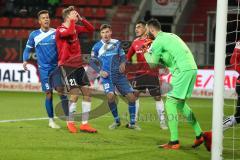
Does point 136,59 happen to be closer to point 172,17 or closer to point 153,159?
point 153,159

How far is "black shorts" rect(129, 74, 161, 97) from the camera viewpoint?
10.9 meters

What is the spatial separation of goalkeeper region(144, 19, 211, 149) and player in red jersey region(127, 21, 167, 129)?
7.00 ft

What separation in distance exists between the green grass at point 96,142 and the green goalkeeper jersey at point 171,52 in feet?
3.75

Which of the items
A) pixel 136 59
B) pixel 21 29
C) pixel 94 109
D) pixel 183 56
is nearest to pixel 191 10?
pixel 21 29

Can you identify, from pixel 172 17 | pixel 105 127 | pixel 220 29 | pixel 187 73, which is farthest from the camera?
pixel 172 17

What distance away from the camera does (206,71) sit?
1703 centimetres

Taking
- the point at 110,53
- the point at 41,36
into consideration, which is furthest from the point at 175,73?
the point at 41,36

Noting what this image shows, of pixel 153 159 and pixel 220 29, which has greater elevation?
pixel 220 29

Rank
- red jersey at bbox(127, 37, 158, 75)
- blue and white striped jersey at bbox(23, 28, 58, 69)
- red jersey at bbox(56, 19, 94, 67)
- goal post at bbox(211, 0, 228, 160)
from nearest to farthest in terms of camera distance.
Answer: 1. goal post at bbox(211, 0, 228, 160)
2. red jersey at bbox(56, 19, 94, 67)
3. blue and white striped jersey at bbox(23, 28, 58, 69)
4. red jersey at bbox(127, 37, 158, 75)

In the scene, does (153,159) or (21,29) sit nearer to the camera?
(153,159)

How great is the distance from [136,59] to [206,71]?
6483mm

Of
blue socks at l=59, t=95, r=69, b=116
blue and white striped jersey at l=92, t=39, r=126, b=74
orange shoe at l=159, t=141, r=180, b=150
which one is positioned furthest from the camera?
blue and white striped jersey at l=92, t=39, r=126, b=74

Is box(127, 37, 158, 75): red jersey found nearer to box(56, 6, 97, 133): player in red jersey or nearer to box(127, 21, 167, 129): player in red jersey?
box(127, 21, 167, 129): player in red jersey

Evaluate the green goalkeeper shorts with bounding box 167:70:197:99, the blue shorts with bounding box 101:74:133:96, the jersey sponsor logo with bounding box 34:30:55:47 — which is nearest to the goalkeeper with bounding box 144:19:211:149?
the green goalkeeper shorts with bounding box 167:70:197:99
